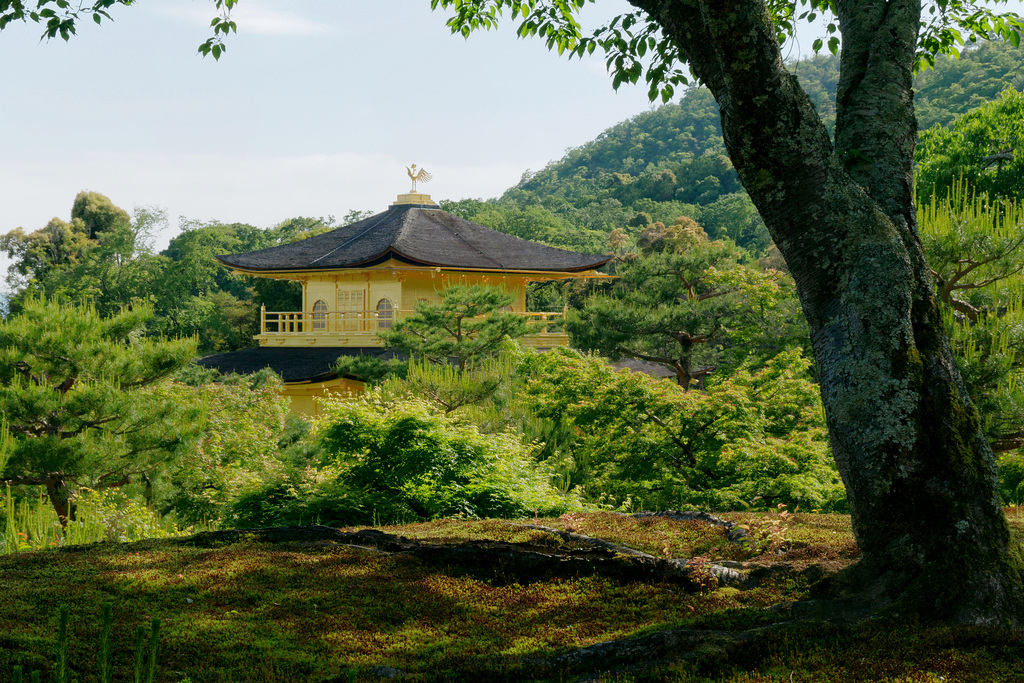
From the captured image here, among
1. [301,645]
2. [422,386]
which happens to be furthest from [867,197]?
[422,386]

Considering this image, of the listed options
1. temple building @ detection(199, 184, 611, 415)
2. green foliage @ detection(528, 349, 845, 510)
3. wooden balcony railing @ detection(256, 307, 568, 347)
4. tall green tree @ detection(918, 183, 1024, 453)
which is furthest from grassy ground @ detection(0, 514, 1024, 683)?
wooden balcony railing @ detection(256, 307, 568, 347)

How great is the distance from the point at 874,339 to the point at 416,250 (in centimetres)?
1947

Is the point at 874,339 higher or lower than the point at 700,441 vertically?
higher

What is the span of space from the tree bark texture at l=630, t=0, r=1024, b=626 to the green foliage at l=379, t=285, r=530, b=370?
36.7ft

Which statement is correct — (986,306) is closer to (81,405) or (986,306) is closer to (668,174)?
(81,405)

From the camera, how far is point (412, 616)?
2.85 metres

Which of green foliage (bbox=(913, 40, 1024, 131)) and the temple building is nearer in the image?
the temple building

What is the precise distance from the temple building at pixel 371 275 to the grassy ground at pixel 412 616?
16.4 metres

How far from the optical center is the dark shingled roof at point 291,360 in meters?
19.5

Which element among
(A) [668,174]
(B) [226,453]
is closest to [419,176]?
(B) [226,453]

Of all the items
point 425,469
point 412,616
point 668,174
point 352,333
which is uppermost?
point 668,174

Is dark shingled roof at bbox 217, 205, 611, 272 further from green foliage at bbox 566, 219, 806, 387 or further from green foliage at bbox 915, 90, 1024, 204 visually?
green foliage at bbox 915, 90, 1024, 204

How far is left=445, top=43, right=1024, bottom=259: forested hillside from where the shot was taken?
40.5 metres

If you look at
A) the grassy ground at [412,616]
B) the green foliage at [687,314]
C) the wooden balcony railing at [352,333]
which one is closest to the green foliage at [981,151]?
the green foliage at [687,314]
